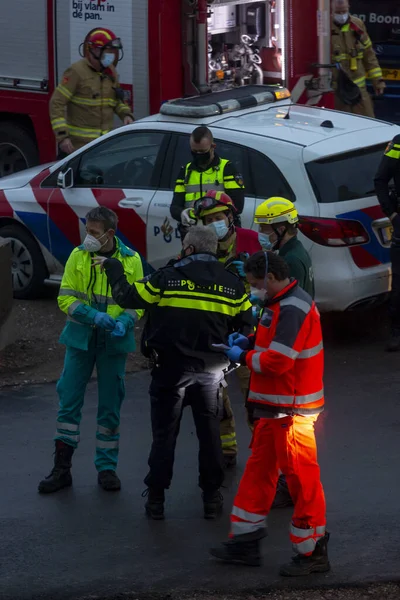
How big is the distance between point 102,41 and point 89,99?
2.11ft

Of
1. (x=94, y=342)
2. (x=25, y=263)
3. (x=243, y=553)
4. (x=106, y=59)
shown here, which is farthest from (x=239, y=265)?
(x=106, y=59)

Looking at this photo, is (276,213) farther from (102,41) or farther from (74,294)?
(102,41)

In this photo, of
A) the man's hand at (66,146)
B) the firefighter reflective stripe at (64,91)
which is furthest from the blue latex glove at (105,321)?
the firefighter reflective stripe at (64,91)

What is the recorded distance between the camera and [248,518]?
5625 millimetres

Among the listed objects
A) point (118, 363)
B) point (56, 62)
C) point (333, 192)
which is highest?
point (56, 62)

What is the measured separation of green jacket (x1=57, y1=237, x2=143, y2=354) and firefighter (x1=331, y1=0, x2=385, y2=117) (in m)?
7.35

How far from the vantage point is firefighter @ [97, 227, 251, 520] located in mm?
5992

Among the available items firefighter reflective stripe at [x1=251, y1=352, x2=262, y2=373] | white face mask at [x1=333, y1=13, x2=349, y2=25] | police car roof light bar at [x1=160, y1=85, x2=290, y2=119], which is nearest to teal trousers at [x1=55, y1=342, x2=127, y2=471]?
firefighter reflective stripe at [x1=251, y1=352, x2=262, y2=373]

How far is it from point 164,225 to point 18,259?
1670mm

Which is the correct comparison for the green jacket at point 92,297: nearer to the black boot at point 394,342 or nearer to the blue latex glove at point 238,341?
the blue latex glove at point 238,341

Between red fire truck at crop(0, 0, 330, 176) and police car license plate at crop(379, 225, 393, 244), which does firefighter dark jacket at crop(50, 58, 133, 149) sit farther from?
police car license plate at crop(379, 225, 393, 244)

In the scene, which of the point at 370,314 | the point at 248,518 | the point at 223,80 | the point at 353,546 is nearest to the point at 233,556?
the point at 248,518

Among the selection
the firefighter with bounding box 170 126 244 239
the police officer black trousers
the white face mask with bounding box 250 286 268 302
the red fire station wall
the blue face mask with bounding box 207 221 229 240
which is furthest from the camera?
the red fire station wall

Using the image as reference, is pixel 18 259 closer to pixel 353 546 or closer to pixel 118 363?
pixel 118 363
